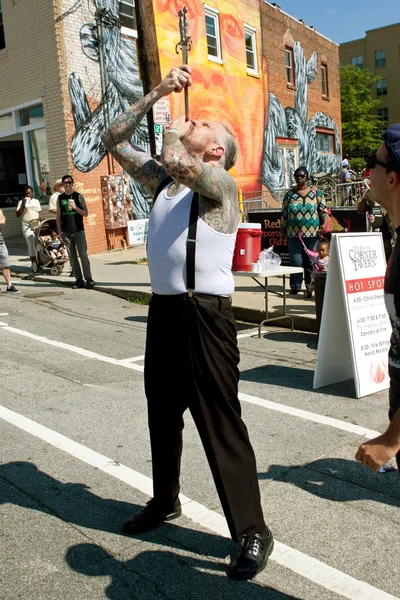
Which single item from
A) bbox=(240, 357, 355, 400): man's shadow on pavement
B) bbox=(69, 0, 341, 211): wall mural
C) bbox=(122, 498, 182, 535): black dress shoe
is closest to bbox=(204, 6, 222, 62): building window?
bbox=(69, 0, 341, 211): wall mural

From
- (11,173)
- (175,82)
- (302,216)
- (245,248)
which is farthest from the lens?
(11,173)

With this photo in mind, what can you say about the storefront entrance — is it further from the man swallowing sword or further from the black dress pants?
the black dress pants

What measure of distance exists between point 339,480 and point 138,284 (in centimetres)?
821

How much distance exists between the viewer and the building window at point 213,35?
19755 mm

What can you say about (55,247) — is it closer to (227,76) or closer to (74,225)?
(74,225)

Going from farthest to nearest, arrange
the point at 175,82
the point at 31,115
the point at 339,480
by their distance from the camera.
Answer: the point at 31,115, the point at 339,480, the point at 175,82

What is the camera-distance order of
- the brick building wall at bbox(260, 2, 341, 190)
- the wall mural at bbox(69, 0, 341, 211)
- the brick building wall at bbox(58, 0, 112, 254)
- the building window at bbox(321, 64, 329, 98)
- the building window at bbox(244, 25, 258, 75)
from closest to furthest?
the brick building wall at bbox(58, 0, 112, 254) < the wall mural at bbox(69, 0, 341, 211) < the building window at bbox(244, 25, 258, 75) < the brick building wall at bbox(260, 2, 341, 190) < the building window at bbox(321, 64, 329, 98)

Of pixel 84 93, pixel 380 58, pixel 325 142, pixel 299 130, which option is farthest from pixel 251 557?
pixel 380 58

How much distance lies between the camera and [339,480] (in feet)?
12.7

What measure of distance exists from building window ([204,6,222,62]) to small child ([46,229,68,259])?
378 inches

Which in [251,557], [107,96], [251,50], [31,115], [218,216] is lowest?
[251,557]

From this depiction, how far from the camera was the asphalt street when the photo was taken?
2.83 m

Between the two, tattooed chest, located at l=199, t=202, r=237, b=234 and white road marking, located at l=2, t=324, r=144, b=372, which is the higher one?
tattooed chest, located at l=199, t=202, r=237, b=234

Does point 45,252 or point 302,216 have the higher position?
point 302,216
